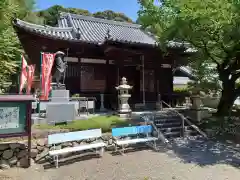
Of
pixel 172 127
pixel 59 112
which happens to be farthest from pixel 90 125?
pixel 172 127

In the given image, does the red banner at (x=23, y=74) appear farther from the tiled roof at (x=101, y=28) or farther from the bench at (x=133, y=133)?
the tiled roof at (x=101, y=28)

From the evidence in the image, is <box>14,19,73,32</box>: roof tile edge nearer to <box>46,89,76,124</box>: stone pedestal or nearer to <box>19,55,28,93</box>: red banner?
<box>19,55,28,93</box>: red banner

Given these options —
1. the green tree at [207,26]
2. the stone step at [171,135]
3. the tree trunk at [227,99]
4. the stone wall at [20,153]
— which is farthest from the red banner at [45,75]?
the tree trunk at [227,99]

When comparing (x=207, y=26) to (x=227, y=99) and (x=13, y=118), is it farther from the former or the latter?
(x=13, y=118)

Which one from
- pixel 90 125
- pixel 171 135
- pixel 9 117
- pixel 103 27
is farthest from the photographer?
pixel 103 27

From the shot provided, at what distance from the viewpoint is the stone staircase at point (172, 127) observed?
8305mm

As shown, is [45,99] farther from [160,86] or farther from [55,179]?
[160,86]

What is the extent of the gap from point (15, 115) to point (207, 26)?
22.2 ft

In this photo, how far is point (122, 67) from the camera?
1351 centimetres

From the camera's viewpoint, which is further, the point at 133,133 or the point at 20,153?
the point at 133,133

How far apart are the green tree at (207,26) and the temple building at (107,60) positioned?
8.23 ft

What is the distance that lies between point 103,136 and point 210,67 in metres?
8.79

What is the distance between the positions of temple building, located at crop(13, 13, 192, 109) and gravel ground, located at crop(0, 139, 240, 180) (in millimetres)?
6025

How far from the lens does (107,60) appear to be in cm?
1309
